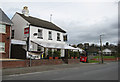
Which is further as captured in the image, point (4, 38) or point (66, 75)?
point (4, 38)

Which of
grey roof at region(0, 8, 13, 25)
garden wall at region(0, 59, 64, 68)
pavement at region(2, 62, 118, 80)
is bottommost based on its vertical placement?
pavement at region(2, 62, 118, 80)

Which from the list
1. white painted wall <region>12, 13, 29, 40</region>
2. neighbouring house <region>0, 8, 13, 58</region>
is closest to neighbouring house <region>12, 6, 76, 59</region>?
white painted wall <region>12, 13, 29, 40</region>

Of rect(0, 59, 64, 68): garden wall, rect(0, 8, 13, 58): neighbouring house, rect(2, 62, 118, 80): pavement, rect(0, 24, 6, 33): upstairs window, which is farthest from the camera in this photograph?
rect(0, 24, 6, 33): upstairs window

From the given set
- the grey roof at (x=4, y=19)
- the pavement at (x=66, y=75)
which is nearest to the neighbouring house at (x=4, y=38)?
the grey roof at (x=4, y=19)

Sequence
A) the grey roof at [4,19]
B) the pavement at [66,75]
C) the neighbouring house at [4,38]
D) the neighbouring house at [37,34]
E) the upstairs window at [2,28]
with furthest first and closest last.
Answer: the neighbouring house at [37,34], the grey roof at [4,19], the upstairs window at [2,28], the neighbouring house at [4,38], the pavement at [66,75]

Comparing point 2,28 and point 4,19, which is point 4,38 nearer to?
point 2,28

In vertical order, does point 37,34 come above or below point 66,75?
above

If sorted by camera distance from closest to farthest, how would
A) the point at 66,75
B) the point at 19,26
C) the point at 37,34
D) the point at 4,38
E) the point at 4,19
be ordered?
1. the point at 66,75
2. the point at 4,38
3. the point at 4,19
4. the point at 37,34
5. the point at 19,26

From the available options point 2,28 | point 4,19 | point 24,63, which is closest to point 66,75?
point 24,63

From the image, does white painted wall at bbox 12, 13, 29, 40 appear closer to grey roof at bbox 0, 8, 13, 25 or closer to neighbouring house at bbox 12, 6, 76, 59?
neighbouring house at bbox 12, 6, 76, 59

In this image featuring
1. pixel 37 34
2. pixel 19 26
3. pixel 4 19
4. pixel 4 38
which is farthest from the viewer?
pixel 19 26

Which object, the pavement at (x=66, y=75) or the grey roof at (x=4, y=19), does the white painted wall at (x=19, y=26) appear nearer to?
the grey roof at (x=4, y=19)

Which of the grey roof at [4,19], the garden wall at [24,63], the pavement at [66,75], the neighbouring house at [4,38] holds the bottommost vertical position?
the pavement at [66,75]

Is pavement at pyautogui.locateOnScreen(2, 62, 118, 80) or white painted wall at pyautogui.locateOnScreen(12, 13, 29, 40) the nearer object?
pavement at pyautogui.locateOnScreen(2, 62, 118, 80)
